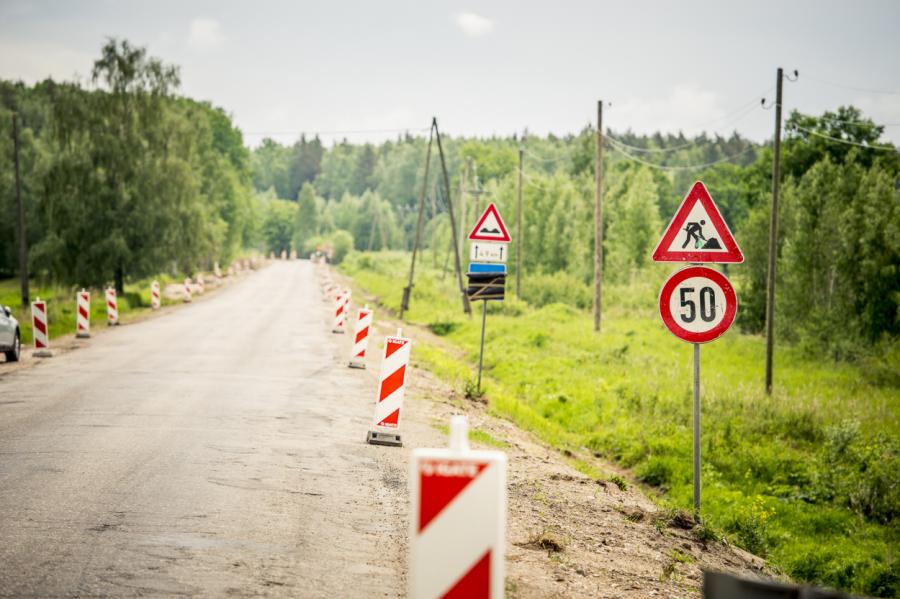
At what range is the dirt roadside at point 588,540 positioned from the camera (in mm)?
6465

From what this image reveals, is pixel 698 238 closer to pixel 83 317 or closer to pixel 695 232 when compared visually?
pixel 695 232

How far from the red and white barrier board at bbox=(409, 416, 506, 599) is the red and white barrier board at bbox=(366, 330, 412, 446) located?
23.7 feet

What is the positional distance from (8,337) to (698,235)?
15672mm

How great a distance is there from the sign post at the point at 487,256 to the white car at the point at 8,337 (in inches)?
403

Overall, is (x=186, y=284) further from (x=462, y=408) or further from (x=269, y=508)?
(x=269, y=508)

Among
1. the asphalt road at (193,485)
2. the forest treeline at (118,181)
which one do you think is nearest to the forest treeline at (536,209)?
the forest treeline at (118,181)

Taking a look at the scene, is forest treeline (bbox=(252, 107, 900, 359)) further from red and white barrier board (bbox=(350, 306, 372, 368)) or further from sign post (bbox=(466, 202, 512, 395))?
red and white barrier board (bbox=(350, 306, 372, 368))

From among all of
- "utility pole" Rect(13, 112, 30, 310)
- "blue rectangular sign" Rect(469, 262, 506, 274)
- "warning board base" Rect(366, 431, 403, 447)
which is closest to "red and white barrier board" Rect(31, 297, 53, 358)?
"blue rectangular sign" Rect(469, 262, 506, 274)

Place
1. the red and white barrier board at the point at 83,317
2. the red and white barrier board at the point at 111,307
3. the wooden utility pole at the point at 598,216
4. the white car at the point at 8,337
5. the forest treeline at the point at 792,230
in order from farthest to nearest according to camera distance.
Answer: the wooden utility pole at the point at 598,216, the forest treeline at the point at 792,230, the red and white barrier board at the point at 111,307, the red and white barrier board at the point at 83,317, the white car at the point at 8,337

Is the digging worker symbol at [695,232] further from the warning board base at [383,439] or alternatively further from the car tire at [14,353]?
the car tire at [14,353]

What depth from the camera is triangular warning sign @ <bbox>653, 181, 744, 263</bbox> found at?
8.29m

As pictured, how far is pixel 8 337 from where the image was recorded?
18.2m

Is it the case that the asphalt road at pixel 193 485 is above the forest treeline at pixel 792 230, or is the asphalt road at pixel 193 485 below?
below

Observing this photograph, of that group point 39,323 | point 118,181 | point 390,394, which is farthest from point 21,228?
point 390,394
